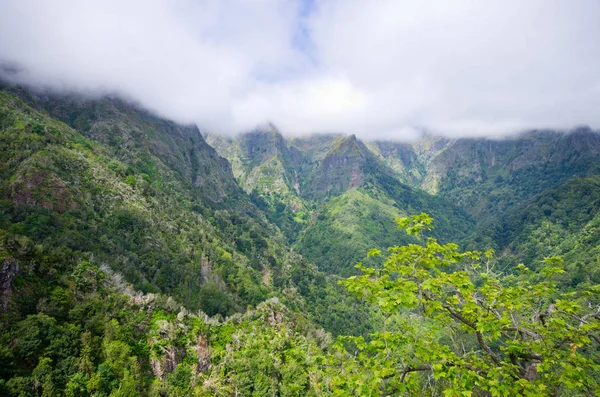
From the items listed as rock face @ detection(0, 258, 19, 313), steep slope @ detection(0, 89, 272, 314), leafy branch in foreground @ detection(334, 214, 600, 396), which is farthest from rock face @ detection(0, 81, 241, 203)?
leafy branch in foreground @ detection(334, 214, 600, 396)

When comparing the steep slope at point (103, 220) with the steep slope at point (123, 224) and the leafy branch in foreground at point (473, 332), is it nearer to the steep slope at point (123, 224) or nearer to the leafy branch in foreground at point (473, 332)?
the steep slope at point (123, 224)

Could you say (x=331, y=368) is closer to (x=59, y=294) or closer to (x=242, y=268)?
(x=59, y=294)

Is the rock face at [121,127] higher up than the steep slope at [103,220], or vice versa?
the rock face at [121,127]

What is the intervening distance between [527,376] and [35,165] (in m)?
89.3

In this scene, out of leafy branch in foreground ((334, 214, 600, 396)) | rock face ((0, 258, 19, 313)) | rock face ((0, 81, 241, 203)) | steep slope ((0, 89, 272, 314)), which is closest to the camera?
leafy branch in foreground ((334, 214, 600, 396))

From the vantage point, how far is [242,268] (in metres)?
104

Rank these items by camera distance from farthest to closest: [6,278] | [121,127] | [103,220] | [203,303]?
[121,127]
[203,303]
[103,220]
[6,278]

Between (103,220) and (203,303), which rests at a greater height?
(103,220)

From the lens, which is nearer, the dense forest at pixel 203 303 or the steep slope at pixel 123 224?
the dense forest at pixel 203 303

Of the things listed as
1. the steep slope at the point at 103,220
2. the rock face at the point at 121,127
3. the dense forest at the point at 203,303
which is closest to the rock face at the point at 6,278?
the dense forest at the point at 203,303

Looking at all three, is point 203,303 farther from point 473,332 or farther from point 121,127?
point 121,127

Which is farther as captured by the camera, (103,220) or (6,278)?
(103,220)

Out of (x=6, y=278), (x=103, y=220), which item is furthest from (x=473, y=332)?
(x=103, y=220)

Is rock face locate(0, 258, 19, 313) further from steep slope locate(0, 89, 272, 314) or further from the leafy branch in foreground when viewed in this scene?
the leafy branch in foreground
